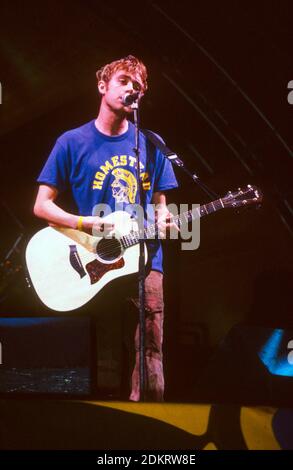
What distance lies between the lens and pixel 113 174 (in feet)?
11.5

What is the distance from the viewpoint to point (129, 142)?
358 centimetres

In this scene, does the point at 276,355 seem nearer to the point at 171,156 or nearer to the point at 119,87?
the point at 171,156

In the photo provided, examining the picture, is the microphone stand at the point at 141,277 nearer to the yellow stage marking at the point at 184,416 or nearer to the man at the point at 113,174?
the man at the point at 113,174

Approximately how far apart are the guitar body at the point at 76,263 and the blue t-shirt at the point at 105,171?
0.58ft

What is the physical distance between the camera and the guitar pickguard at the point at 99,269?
3297 mm

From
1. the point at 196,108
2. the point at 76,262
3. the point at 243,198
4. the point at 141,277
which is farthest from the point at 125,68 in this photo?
the point at 141,277

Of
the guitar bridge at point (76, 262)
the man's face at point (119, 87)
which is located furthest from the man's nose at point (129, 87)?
the guitar bridge at point (76, 262)

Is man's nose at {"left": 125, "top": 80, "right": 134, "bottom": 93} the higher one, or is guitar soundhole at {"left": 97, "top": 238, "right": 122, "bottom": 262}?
man's nose at {"left": 125, "top": 80, "right": 134, "bottom": 93}

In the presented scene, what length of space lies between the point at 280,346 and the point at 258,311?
2.37 feet

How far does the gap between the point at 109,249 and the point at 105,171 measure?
58 cm

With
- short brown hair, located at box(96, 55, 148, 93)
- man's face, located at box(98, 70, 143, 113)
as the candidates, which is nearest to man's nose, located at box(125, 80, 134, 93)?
man's face, located at box(98, 70, 143, 113)

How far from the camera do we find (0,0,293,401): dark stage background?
4074mm

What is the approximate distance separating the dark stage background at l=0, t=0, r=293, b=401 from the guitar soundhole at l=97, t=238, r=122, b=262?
0.86m

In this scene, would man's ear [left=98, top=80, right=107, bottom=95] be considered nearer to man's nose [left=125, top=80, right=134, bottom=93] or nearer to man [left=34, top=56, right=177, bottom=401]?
man [left=34, top=56, right=177, bottom=401]
